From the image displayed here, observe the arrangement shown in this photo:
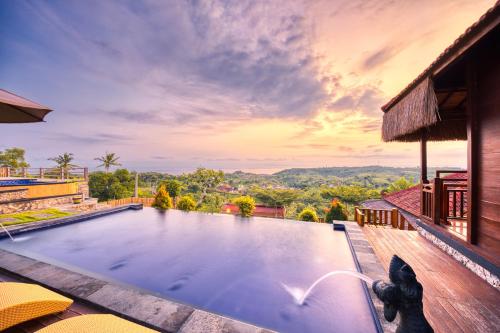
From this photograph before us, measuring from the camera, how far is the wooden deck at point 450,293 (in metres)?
2.14

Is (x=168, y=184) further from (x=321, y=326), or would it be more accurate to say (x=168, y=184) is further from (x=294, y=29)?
(x=321, y=326)

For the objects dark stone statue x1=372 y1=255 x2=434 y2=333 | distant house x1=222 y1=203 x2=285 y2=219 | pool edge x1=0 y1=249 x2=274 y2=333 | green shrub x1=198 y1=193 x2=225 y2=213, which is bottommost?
distant house x1=222 y1=203 x2=285 y2=219

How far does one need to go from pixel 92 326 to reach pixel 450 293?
416cm

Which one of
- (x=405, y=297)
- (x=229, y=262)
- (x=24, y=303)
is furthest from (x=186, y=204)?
(x=405, y=297)

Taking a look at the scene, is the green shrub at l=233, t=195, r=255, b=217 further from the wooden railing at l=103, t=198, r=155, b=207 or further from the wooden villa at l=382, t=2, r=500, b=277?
the wooden villa at l=382, t=2, r=500, b=277

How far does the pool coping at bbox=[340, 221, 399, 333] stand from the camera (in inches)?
85.8

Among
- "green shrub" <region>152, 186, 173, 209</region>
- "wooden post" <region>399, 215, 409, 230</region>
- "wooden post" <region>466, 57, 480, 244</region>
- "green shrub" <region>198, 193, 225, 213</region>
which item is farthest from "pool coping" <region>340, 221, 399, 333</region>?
"green shrub" <region>198, 193, 225, 213</region>

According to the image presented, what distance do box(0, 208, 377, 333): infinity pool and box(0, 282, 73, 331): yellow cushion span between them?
1.65 m

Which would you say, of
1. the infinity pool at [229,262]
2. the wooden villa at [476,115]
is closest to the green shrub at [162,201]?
the infinity pool at [229,262]

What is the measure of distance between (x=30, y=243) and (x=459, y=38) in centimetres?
977

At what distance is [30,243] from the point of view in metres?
5.31

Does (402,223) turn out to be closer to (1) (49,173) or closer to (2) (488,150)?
(2) (488,150)

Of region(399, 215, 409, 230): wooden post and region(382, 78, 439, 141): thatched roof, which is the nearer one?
region(382, 78, 439, 141): thatched roof

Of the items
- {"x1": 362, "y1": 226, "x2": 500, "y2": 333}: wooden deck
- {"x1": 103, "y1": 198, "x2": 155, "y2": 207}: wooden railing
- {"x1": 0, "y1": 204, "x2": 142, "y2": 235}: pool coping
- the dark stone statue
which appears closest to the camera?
the dark stone statue
